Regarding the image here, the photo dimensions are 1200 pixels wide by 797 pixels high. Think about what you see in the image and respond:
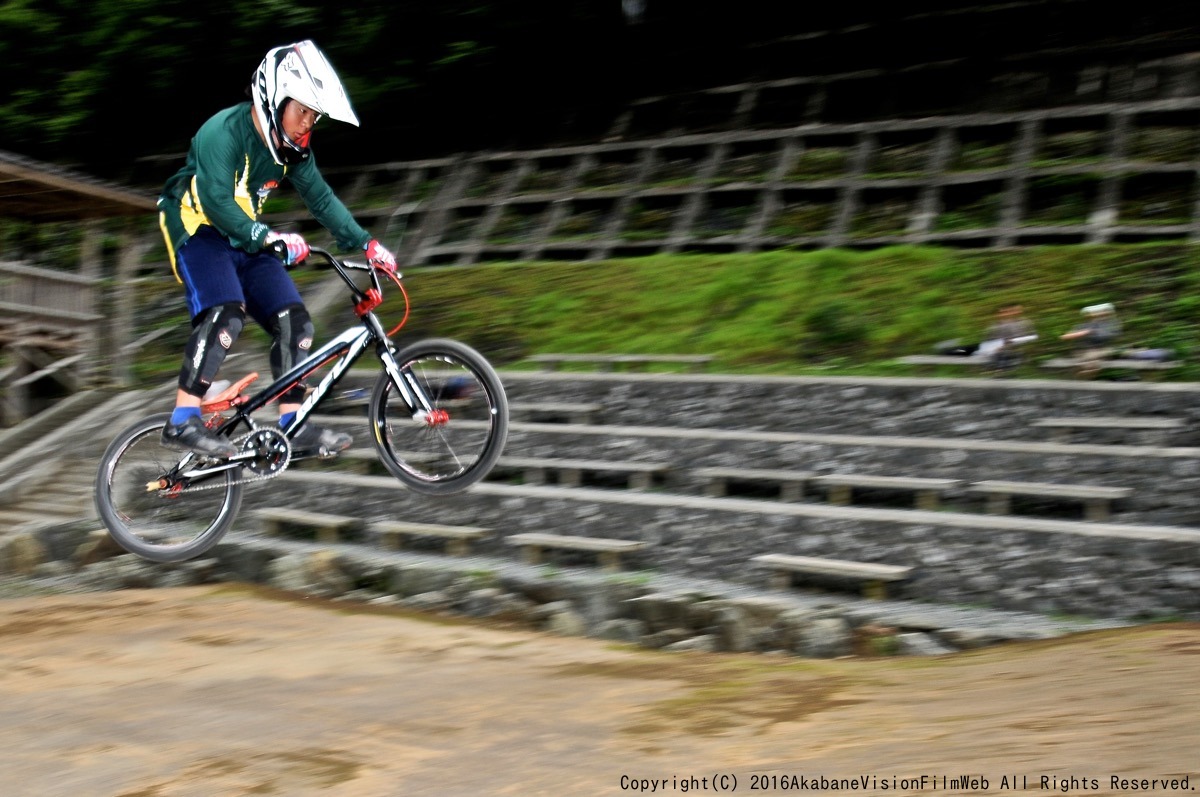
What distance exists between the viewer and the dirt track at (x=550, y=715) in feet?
11.8

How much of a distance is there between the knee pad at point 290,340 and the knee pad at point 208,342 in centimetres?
21

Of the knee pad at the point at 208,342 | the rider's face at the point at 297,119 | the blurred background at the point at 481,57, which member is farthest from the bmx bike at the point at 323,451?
the blurred background at the point at 481,57

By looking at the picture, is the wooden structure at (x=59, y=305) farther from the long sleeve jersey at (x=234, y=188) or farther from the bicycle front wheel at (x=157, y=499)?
the long sleeve jersey at (x=234, y=188)

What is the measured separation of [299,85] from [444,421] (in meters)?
1.82

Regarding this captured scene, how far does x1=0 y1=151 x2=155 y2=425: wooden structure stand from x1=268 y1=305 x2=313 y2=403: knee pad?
4707mm

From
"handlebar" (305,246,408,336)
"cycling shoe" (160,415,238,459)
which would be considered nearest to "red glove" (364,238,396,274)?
"handlebar" (305,246,408,336)

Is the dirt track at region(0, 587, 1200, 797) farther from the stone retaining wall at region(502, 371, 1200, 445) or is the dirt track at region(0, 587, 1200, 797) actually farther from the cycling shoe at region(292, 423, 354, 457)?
the stone retaining wall at region(502, 371, 1200, 445)

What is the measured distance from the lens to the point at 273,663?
217 inches

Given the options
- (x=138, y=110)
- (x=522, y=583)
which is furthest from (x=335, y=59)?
(x=522, y=583)

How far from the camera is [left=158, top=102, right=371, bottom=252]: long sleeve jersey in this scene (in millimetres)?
5871

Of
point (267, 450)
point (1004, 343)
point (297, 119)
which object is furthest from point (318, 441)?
point (1004, 343)

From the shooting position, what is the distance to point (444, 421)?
19.3 ft

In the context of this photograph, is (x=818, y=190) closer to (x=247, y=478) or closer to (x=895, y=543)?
(x=895, y=543)

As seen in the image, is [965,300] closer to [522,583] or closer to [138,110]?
[522,583]
